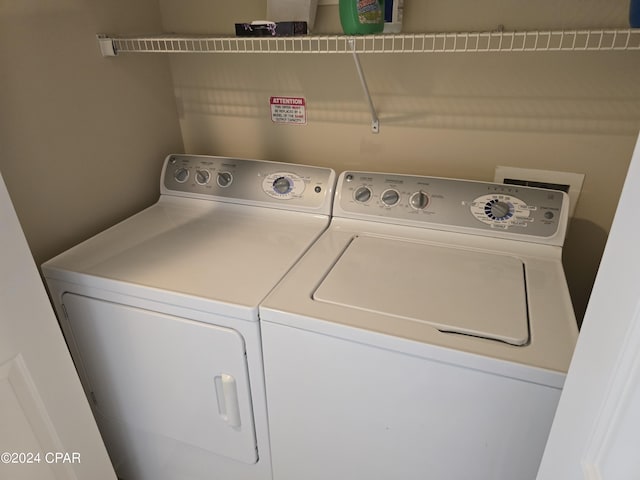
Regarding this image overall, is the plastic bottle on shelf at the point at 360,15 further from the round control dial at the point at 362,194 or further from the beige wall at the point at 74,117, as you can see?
the beige wall at the point at 74,117

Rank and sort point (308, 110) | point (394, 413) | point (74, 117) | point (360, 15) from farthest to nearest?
point (308, 110) < point (74, 117) < point (360, 15) < point (394, 413)

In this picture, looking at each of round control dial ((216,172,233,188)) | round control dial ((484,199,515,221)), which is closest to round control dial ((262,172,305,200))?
round control dial ((216,172,233,188))

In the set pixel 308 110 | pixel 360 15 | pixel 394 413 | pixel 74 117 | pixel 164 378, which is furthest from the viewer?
pixel 308 110

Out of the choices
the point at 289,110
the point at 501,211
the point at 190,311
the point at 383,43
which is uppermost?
the point at 383,43

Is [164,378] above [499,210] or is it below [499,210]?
below

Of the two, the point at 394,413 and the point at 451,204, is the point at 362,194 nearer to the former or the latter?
the point at 451,204

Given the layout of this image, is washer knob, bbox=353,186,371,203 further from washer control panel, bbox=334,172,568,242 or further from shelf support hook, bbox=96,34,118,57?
shelf support hook, bbox=96,34,118,57

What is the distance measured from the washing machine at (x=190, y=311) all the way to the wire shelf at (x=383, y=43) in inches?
16.9

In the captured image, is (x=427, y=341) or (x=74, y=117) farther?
(x=74, y=117)

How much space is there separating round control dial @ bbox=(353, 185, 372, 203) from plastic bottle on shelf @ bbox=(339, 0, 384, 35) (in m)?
0.51

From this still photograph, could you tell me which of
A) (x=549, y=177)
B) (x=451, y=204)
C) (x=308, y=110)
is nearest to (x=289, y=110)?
(x=308, y=110)

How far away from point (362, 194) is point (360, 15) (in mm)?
570

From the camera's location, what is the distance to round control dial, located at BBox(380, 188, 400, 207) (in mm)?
1505

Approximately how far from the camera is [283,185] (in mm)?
1633
